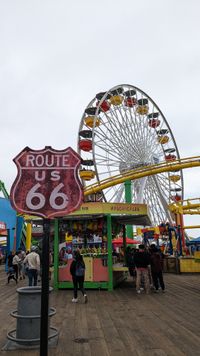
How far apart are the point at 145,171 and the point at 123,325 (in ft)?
60.7

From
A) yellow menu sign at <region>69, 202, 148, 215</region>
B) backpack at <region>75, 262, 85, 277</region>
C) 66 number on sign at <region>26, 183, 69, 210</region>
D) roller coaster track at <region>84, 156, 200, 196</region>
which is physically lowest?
backpack at <region>75, 262, 85, 277</region>

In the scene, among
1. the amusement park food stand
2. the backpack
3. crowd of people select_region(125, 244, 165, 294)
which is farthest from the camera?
the amusement park food stand

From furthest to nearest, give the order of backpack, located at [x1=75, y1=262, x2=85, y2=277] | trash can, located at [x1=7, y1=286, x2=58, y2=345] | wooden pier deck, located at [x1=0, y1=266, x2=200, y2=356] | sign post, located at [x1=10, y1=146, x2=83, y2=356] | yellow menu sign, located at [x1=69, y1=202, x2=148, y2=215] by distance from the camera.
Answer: yellow menu sign, located at [x1=69, y1=202, x2=148, y2=215], backpack, located at [x1=75, y1=262, x2=85, y2=277], trash can, located at [x1=7, y1=286, x2=58, y2=345], wooden pier deck, located at [x1=0, y1=266, x2=200, y2=356], sign post, located at [x1=10, y1=146, x2=83, y2=356]

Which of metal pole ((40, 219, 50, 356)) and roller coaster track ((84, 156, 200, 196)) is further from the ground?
roller coaster track ((84, 156, 200, 196))

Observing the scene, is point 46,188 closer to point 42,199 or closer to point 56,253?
point 42,199

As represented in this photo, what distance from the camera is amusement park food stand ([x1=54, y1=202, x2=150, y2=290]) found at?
1152 centimetres

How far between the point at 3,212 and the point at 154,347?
1335 centimetres

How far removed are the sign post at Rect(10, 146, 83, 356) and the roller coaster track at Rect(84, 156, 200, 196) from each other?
62.4 feet

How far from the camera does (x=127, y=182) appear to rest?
2548 centimetres

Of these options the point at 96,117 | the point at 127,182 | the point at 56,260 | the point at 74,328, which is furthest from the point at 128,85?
the point at 74,328

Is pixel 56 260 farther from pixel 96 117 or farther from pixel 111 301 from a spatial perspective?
pixel 96 117

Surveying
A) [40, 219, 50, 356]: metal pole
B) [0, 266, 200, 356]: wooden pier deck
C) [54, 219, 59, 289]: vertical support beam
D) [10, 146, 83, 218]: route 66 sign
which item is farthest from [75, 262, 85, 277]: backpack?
[10, 146, 83, 218]: route 66 sign

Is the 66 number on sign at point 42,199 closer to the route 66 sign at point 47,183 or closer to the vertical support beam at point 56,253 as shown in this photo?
the route 66 sign at point 47,183

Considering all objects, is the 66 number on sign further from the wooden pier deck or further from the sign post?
the wooden pier deck
